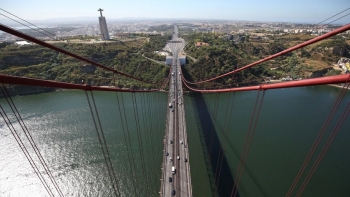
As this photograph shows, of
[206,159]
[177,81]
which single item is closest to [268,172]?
[206,159]

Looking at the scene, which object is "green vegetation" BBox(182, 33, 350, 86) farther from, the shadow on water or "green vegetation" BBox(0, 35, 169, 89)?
the shadow on water

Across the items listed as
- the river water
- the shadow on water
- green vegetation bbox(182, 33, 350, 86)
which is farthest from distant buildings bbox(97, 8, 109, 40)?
the shadow on water

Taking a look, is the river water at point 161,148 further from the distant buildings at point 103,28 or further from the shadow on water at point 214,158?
the distant buildings at point 103,28

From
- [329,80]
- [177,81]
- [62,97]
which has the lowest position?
[62,97]

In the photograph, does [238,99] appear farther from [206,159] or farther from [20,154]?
[20,154]

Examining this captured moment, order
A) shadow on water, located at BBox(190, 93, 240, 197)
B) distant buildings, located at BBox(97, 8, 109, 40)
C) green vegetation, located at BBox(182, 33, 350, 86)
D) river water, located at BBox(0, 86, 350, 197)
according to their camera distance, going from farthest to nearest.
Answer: distant buildings, located at BBox(97, 8, 109, 40)
green vegetation, located at BBox(182, 33, 350, 86)
river water, located at BBox(0, 86, 350, 197)
shadow on water, located at BBox(190, 93, 240, 197)

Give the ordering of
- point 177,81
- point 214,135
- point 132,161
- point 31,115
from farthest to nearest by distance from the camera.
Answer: point 177,81 → point 31,115 → point 214,135 → point 132,161
